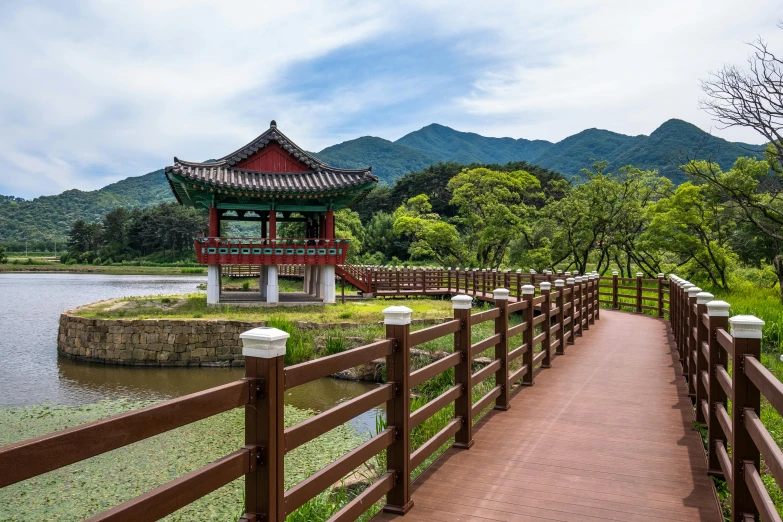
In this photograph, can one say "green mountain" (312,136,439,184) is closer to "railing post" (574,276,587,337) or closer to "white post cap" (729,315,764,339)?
"railing post" (574,276,587,337)

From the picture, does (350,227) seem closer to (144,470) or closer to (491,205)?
(491,205)

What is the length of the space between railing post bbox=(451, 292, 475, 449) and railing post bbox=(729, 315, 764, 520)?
6.68 feet

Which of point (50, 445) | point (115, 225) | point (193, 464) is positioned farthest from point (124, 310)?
point (115, 225)

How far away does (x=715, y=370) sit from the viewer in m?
3.84

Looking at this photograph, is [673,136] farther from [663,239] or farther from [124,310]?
[124,310]

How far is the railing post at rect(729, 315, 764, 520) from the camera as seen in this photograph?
9.03 feet

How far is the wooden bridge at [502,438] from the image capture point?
6.59ft

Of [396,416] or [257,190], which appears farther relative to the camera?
[257,190]

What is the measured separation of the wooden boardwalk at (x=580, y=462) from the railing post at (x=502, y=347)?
0.16m

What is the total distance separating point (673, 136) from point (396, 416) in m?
64.5

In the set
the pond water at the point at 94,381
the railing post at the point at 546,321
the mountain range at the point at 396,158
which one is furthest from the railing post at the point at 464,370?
the mountain range at the point at 396,158

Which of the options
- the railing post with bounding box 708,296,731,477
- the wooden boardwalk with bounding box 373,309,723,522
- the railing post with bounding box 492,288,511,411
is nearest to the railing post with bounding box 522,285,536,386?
the wooden boardwalk with bounding box 373,309,723,522

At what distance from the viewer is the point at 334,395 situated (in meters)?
11.4

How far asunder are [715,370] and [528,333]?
10.2 ft
